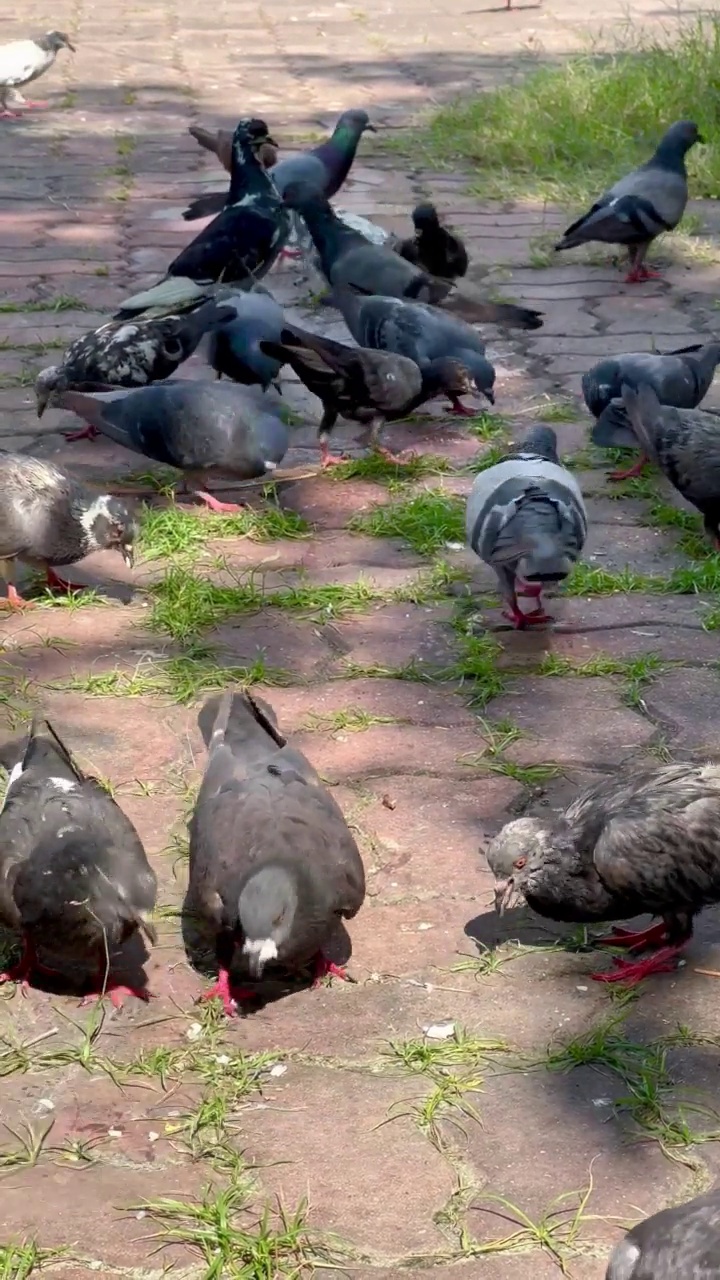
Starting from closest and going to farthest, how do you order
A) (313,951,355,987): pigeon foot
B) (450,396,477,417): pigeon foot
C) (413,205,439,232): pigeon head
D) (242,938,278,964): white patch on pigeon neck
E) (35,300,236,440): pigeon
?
(242,938,278,964): white patch on pigeon neck, (313,951,355,987): pigeon foot, (35,300,236,440): pigeon, (450,396,477,417): pigeon foot, (413,205,439,232): pigeon head

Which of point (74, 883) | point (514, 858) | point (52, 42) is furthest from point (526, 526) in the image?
point (52, 42)

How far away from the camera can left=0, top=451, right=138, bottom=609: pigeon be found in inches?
188

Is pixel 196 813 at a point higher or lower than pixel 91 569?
higher

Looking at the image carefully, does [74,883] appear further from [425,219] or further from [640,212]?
[640,212]

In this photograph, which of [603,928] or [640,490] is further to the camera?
[640,490]

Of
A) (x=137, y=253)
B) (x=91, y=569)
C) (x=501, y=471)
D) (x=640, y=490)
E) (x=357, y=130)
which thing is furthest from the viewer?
(x=357, y=130)

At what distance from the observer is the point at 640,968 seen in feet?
10.7

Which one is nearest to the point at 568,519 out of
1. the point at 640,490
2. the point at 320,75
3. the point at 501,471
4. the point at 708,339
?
the point at 501,471

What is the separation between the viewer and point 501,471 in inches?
192

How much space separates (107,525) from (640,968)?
2384 mm

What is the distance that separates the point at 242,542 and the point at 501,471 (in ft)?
3.24

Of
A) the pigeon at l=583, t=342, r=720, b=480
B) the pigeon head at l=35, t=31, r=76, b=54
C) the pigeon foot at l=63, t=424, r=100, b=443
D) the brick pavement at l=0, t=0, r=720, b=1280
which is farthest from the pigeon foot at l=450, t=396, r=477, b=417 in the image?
the pigeon head at l=35, t=31, r=76, b=54

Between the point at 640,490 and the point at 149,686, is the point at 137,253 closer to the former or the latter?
the point at 640,490

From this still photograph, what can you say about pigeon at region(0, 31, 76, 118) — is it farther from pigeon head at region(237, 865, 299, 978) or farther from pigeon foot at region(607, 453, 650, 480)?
pigeon head at region(237, 865, 299, 978)
